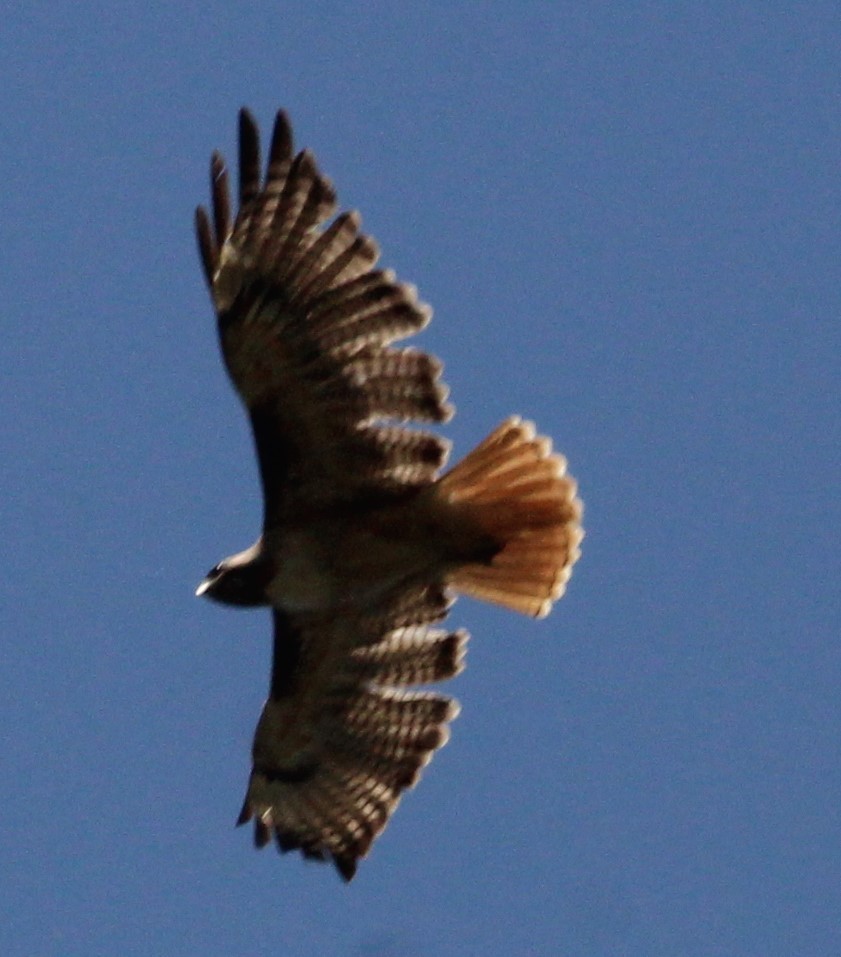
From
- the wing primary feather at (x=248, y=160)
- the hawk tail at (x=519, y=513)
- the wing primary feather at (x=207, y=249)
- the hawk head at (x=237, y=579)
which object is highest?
the wing primary feather at (x=248, y=160)

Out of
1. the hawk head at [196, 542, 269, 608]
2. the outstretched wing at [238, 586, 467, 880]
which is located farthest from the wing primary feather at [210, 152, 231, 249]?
the outstretched wing at [238, 586, 467, 880]

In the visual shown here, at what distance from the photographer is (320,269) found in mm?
9820

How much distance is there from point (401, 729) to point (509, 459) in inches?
62.7

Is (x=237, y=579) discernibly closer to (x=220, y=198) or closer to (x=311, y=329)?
(x=311, y=329)

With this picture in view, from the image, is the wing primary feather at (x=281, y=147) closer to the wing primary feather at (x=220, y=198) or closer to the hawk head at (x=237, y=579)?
the wing primary feather at (x=220, y=198)

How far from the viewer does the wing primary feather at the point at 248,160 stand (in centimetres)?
966

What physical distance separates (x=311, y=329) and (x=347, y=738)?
2.34m

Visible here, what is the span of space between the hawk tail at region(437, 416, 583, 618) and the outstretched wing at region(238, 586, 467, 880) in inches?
18.8

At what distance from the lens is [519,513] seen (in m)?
10.5

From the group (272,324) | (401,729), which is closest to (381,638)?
(401,729)

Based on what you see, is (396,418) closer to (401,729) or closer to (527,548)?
(527,548)

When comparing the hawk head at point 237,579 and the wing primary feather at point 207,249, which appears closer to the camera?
the wing primary feather at point 207,249

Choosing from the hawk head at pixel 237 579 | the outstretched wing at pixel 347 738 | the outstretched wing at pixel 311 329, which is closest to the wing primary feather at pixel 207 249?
the outstretched wing at pixel 311 329

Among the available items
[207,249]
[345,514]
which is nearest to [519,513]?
[345,514]
